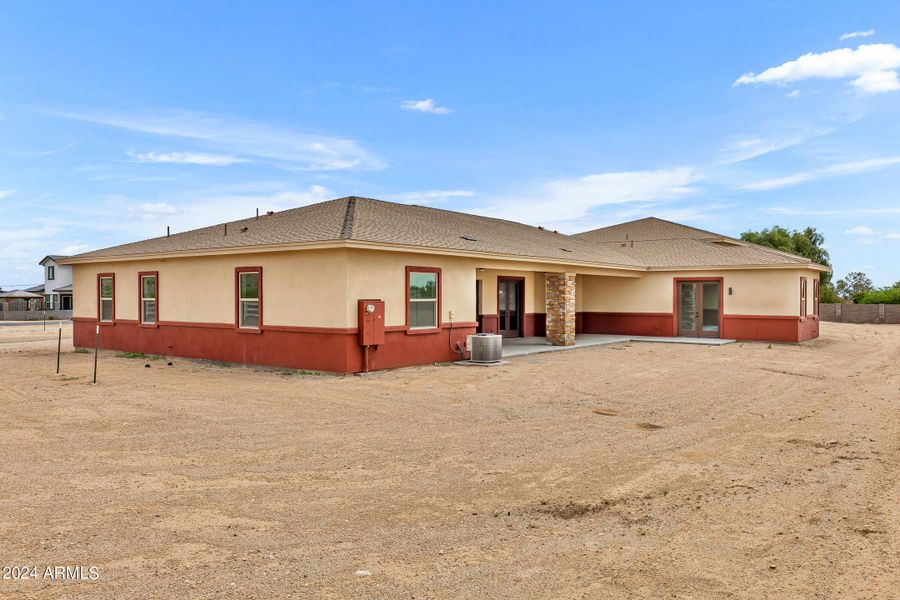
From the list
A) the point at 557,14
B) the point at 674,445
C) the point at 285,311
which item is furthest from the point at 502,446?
the point at 557,14

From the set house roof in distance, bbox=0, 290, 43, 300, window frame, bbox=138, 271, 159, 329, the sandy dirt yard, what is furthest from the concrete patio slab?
house roof in distance, bbox=0, 290, 43, 300

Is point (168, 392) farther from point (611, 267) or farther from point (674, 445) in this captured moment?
point (611, 267)

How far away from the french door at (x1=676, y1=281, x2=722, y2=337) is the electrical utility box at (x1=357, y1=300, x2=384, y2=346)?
14.0 metres

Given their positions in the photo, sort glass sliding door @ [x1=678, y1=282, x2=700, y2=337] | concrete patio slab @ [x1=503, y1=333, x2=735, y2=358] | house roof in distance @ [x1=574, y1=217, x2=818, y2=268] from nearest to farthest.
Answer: concrete patio slab @ [x1=503, y1=333, x2=735, y2=358], house roof in distance @ [x1=574, y1=217, x2=818, y2=268], glass sliding door @ [x1=678, y1=282, x2=700, y2=337]

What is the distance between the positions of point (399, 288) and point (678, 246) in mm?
15722

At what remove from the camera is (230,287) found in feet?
50.6

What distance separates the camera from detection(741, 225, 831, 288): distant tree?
175 ft

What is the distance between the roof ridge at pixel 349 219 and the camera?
13.1m

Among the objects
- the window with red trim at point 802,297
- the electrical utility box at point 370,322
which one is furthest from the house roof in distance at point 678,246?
the electrical utility box at point 370,322

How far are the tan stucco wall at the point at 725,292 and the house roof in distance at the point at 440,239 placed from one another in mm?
530

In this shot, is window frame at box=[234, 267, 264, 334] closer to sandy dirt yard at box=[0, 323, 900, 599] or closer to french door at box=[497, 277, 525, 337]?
sandy dirt yard at box=[0, 323, 900, 599]

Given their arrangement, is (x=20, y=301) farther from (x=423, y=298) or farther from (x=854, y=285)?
(x=854, y=285)

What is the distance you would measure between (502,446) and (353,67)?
16760 mm

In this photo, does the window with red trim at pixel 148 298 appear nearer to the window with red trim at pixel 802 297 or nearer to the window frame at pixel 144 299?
the window frame at pixel 144 299
